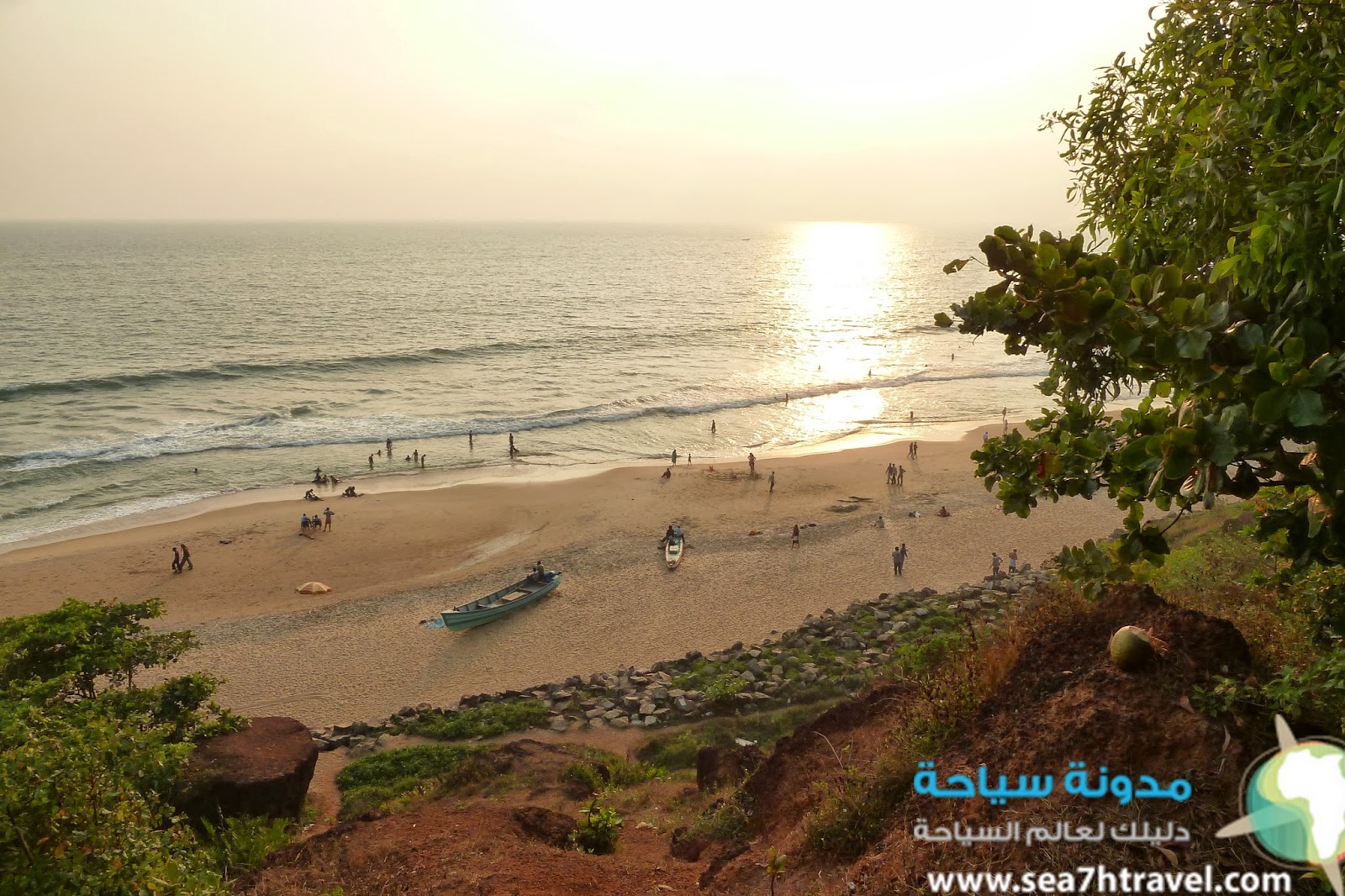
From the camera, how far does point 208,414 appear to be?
149 ft

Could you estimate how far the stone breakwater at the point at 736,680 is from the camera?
1569 centimetres

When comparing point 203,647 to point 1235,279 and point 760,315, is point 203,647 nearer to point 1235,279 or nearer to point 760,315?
point 1235,279

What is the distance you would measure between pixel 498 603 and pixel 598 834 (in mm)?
14054

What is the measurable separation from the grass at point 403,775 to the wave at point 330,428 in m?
29.7

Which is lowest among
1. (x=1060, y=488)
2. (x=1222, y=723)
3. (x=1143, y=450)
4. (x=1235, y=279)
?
(x=1222, y=723)

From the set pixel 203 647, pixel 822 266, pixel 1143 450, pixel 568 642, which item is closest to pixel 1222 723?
pixel 1143 450

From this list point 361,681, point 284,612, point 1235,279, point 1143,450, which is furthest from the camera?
point 284,612

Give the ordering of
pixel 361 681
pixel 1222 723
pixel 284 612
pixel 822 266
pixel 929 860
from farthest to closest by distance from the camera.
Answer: pixel 822 266 < pixel 284 612 < pixel 361 681 < pixel 929 860 < pixel 1222 723

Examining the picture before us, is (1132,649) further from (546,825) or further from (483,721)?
(483,721)

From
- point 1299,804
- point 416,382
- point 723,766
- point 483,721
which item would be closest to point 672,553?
point 483,721

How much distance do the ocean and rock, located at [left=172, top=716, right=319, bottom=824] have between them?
23866 mm

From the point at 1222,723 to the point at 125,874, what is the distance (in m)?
7.48

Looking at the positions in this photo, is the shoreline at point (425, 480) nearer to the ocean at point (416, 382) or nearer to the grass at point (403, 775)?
the ocean at point (416, 382)

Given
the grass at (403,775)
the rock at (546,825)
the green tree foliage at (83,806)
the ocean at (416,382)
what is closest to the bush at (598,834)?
the rock at (546,825)
